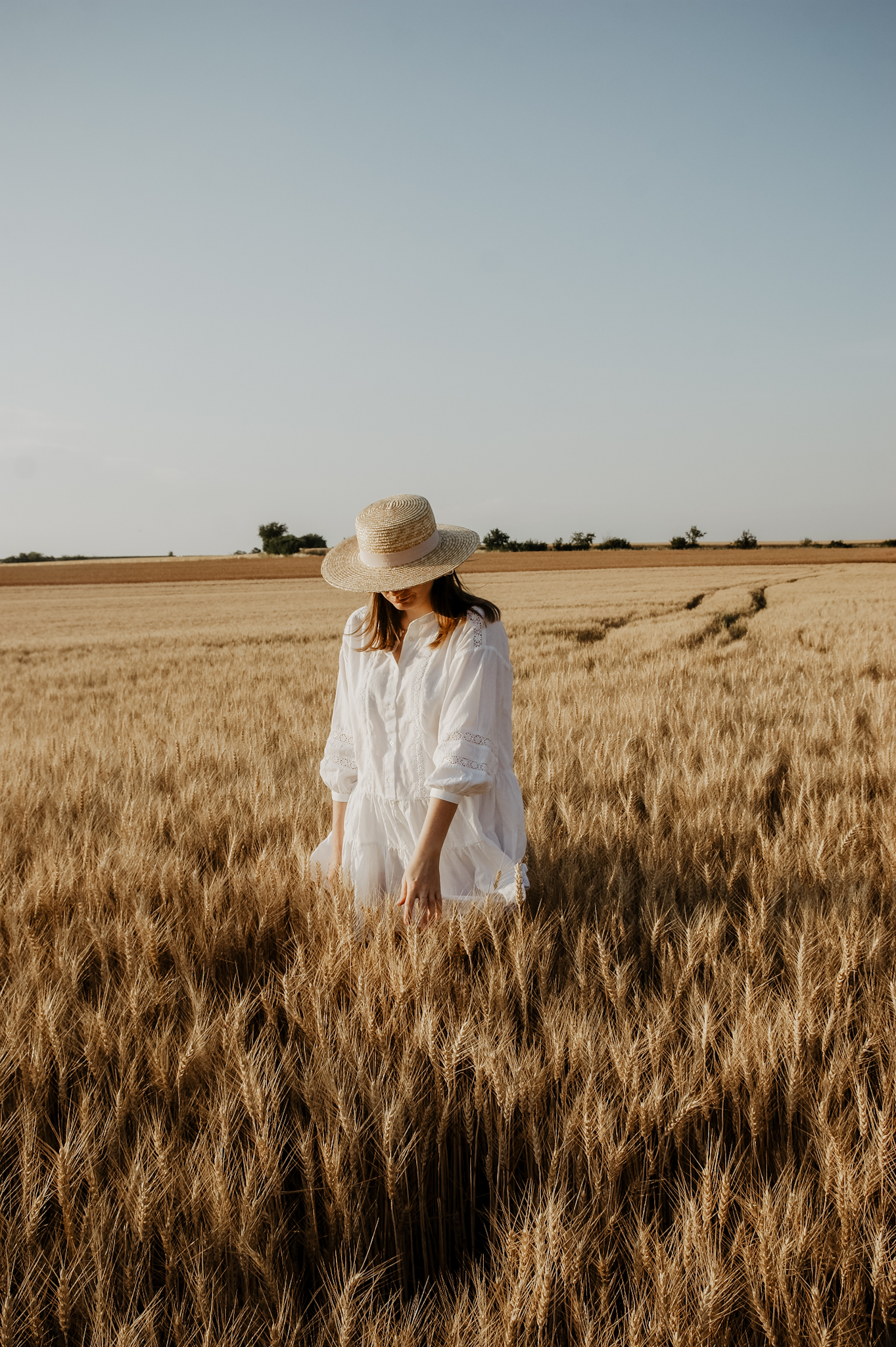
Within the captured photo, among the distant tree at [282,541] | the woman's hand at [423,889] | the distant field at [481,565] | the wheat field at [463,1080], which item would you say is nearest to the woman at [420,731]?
the woman's hand at [423,889]

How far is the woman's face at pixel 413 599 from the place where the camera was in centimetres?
201

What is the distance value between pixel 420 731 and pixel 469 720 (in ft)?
0.77

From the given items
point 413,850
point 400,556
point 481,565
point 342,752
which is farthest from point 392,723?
point 481,565

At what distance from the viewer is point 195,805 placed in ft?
10.0

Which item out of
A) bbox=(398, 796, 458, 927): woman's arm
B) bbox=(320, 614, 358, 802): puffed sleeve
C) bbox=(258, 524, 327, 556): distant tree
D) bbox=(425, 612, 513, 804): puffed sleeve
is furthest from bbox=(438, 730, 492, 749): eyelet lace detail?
bbox=(258, 524, 327, 556): distant tree

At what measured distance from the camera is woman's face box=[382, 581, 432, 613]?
2014mm

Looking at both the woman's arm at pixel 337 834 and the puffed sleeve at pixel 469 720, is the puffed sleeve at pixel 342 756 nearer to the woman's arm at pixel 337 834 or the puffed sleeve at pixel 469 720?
Answer: the woman's arm at pixel 337 834

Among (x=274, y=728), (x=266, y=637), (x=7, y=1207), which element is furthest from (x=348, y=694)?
(x=266, y=637)

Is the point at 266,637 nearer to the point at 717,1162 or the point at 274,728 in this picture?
the point at 274,728

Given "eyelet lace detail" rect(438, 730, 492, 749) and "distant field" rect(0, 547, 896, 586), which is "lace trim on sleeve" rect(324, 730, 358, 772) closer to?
"eyelet lace detail" rect(438, 730, 492, 749)

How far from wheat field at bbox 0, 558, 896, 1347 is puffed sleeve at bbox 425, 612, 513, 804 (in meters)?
0.35

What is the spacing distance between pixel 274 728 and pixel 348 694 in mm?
2925

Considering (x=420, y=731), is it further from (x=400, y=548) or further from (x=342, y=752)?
(x=400, y=548)

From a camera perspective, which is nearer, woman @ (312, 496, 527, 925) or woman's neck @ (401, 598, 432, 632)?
woman @ (312, 496, 527, 925)
